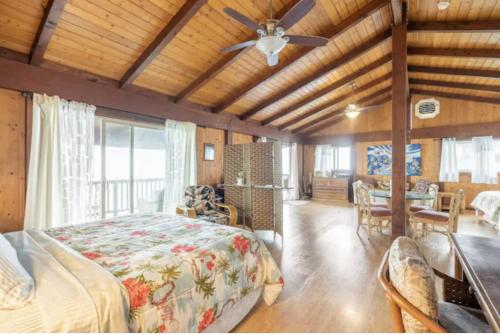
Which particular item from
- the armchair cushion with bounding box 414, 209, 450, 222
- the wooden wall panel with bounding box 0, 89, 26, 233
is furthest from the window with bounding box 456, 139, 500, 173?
the wooden wall panel with bounding box 0, 89, 26, 233

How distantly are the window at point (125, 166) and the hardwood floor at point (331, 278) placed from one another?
240 centimetres

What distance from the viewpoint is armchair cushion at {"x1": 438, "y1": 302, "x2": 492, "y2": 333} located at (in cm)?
116

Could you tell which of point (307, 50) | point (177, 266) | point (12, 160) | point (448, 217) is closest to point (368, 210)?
point (448, 217)

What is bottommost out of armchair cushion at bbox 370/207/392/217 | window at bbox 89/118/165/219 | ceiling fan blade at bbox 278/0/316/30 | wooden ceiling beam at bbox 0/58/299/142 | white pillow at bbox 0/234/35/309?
armchair cushion at bbox 370/207/392/217

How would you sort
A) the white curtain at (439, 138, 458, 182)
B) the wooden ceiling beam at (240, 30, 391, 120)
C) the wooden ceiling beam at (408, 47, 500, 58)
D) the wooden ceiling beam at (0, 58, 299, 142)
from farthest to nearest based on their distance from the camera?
1. the white curtain at (439, 138, 458, 182)
2. the wooden ceiling beam at (240, 30, 391, 120)
3. the wooden ceiling beam at (408, 47, 500, 58)
4. the wooden ceiling beam at (0, 58, 299, 142)

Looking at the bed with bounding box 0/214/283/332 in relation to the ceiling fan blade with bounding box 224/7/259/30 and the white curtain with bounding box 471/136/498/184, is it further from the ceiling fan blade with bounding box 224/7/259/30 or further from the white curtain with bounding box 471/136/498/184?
the white curtain with bounding box 471/136/498/184

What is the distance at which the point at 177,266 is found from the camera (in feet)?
4.77

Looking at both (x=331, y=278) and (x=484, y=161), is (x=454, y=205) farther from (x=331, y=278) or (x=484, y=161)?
(x=484, y=161)

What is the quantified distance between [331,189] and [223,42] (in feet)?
21.0

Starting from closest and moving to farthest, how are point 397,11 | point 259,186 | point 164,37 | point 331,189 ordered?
point 164,37 < point 397,11 < point 259,186 < point 331,189

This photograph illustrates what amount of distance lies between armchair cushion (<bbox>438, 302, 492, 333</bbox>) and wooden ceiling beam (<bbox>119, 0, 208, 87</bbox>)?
316cm

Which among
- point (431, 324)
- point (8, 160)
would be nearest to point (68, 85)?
point (8, 160)

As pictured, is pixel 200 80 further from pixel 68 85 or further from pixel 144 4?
pixel 68 85

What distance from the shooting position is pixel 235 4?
2836 millimetres
